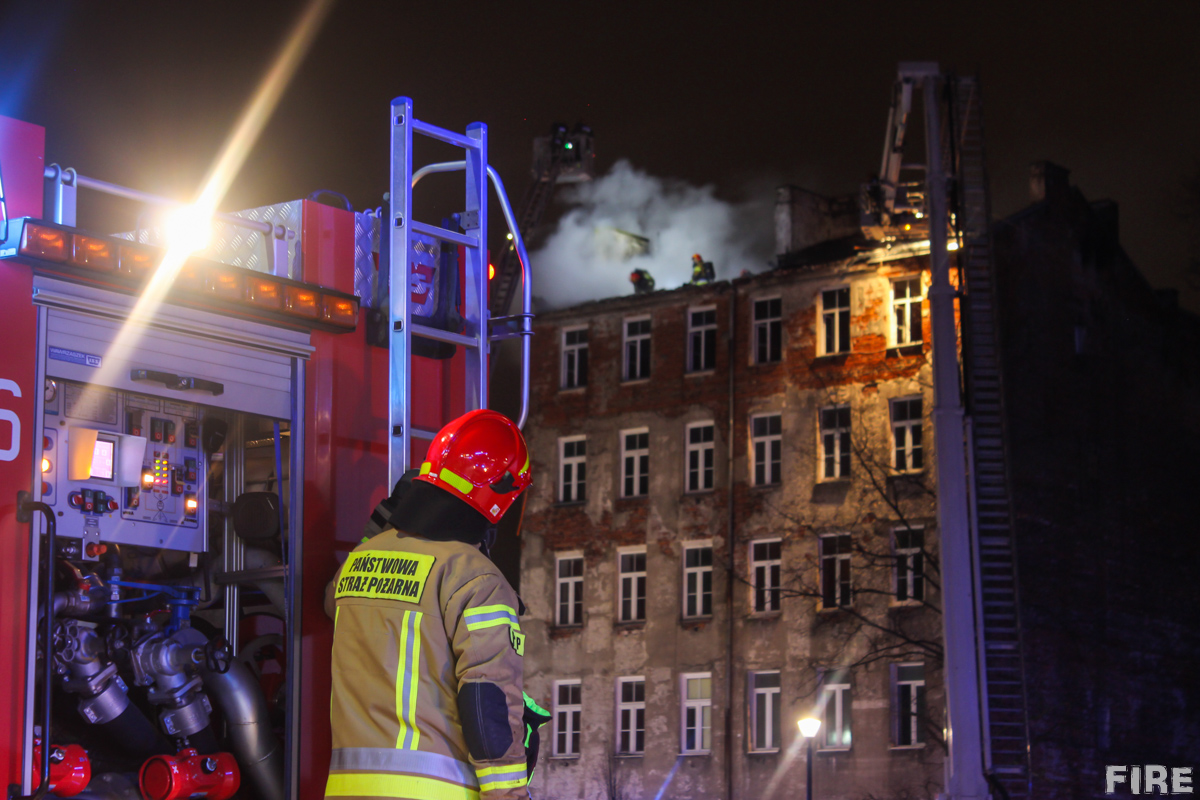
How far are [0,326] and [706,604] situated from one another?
29131 millimetres

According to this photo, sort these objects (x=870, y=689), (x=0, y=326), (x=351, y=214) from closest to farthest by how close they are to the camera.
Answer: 1. (x=0, y=326)
2. (x=351, y=214)
3. (x=870, y=689)

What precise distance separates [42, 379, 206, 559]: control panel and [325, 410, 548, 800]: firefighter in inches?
53.6

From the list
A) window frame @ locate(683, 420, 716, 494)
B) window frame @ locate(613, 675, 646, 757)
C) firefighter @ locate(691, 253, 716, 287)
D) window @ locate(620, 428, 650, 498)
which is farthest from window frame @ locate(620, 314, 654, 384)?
window frame @ locate(613, 675, 646, 757)

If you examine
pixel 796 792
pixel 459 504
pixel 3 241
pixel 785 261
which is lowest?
pixel 796 792

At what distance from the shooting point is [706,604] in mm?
33594

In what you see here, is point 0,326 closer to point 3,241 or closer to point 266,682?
point 3,241

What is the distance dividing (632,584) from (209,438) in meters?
28.5

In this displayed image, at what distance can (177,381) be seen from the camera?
601 centimetres

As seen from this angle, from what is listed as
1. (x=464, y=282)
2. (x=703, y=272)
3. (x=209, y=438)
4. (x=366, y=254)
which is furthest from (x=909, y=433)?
(x=209, y=438)

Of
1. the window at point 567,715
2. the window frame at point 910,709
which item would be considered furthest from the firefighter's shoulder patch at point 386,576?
the window at point 567,715

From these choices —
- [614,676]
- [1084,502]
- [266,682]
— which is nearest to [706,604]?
[614,676]

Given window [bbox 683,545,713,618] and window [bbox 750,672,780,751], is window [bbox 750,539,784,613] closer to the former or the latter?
window [bbox 683,545,713,618]

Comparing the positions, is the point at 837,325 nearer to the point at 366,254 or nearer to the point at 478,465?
the point at 366,254

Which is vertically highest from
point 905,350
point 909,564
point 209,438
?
point 905,350
